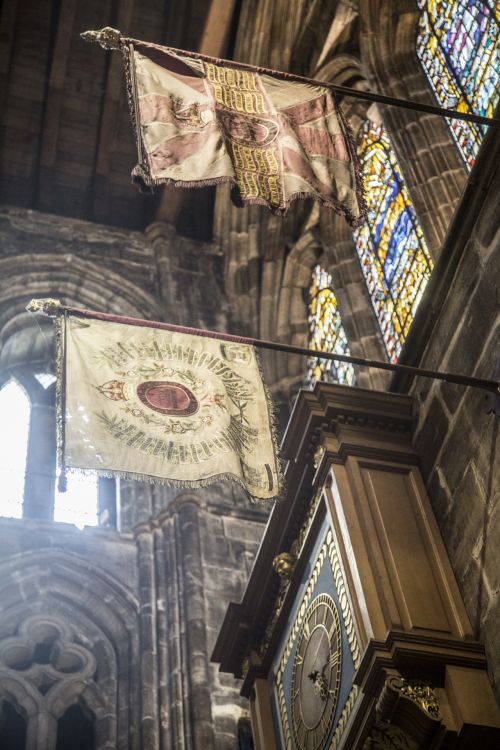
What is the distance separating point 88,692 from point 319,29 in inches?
299

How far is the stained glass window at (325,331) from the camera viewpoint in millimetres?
12695

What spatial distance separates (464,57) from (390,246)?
1.84 m

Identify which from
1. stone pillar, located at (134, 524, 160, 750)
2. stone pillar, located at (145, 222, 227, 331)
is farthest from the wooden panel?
stone pillar, located at (145, 222, 227, 331)

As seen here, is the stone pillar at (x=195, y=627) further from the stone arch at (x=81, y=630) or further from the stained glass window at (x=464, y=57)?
the stained glass window at (x=464, y=57)

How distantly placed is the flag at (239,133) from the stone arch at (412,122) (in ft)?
5.22

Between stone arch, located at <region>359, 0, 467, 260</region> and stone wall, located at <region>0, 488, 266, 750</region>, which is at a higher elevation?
stone arch, located at <region>359, 0, 467, 260</region>

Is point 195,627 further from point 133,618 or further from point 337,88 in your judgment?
point 337,88

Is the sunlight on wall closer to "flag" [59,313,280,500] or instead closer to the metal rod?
"flag" [59,313,280,500]

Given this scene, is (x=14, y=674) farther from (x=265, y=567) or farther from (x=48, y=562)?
(x=265, y=567)

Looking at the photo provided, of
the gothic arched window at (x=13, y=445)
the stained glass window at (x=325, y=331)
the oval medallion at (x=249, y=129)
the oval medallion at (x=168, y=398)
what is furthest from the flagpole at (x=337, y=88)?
the gothic arched window at (x=13, y=445)

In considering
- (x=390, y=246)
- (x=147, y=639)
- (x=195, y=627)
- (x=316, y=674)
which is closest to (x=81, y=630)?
(x=147, y=639)

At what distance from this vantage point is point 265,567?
856 cm

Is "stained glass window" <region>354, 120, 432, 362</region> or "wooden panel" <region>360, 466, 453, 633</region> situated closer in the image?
"wooden panel" <region>360, 466, 453, 633</region>

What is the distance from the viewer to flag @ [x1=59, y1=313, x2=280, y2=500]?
23.5 ft
